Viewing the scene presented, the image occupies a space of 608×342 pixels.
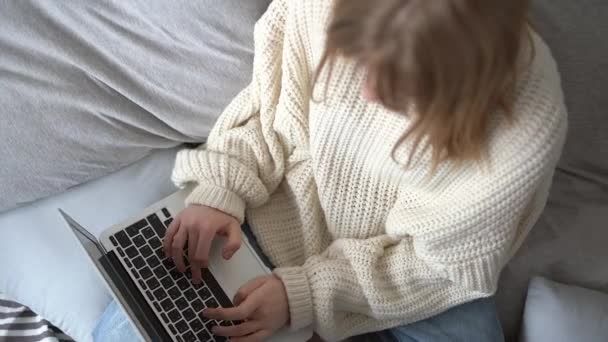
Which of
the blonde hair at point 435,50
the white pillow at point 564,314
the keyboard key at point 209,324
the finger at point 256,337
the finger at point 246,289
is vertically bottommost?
the white pillow at point 564,314

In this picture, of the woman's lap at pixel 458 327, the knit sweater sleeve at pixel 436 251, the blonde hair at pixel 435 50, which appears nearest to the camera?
the blonde hair at pixel 435 50

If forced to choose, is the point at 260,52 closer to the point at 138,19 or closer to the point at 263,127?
the point at 263,127

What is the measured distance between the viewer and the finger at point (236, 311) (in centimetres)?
75

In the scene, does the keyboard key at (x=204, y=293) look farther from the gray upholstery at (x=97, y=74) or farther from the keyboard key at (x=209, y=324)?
the gray upholstery at (x=97, y=74)

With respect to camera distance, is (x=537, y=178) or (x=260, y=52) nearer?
(x=537, y=178)

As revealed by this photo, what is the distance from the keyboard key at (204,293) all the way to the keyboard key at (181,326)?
1.6 inches

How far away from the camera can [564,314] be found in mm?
902

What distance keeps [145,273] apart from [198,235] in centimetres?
8

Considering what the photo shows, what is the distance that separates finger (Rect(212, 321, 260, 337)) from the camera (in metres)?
0.75

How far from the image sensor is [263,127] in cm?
84

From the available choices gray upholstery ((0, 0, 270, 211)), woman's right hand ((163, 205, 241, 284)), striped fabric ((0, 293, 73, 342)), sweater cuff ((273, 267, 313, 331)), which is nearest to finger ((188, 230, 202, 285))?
woman's right hand ((163, 205, 241, 284))

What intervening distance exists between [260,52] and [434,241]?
13.2 inches

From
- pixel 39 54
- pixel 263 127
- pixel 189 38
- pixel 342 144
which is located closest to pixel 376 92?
pixel 342 144

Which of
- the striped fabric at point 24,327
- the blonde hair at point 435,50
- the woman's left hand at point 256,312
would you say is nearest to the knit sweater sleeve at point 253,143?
the woman's left hand at point 256,312
